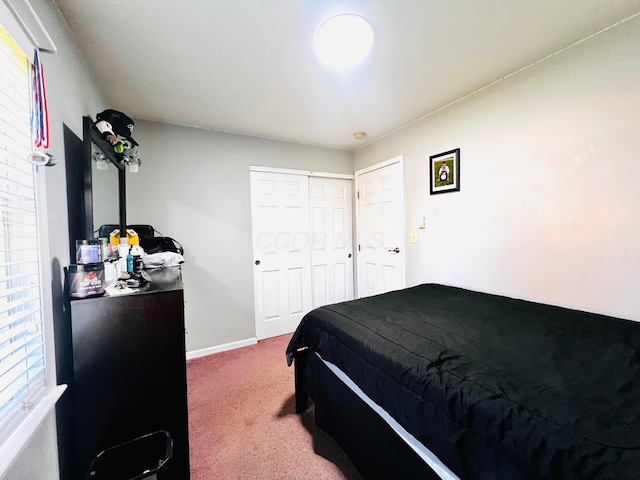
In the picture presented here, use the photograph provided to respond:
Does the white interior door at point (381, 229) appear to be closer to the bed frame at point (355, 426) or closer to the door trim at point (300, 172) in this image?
the door trim at point (300, 172)

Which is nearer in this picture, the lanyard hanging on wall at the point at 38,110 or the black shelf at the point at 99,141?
the lanyard hanging on wall at the point at 38,110

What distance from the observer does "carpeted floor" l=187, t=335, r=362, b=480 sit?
4.41 feet

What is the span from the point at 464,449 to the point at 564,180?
5.82 ft

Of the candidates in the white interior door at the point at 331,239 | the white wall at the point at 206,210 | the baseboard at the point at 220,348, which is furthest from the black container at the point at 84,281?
the white interior door at the point at 331,239

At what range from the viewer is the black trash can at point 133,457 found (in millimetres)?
1075

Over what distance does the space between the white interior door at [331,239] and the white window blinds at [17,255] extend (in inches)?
99.6

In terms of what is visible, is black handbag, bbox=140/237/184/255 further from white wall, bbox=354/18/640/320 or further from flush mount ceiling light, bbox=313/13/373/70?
white wall, bbox=354/18/640/320

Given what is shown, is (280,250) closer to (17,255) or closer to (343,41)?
(343,41)

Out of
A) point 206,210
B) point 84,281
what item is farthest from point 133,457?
point 206,210

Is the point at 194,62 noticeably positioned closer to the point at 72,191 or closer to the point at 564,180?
the point at 72,191

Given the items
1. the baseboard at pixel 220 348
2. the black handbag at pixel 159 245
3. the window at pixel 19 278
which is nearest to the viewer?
the window at pixel 19 278

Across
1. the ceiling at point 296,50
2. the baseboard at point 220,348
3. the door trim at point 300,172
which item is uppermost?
the ceiling at point 296,50

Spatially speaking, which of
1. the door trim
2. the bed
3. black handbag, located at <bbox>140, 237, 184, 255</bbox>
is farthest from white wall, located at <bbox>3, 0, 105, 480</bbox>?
the door trim

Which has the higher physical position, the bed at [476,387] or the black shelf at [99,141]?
the black shelf at [99,141]
